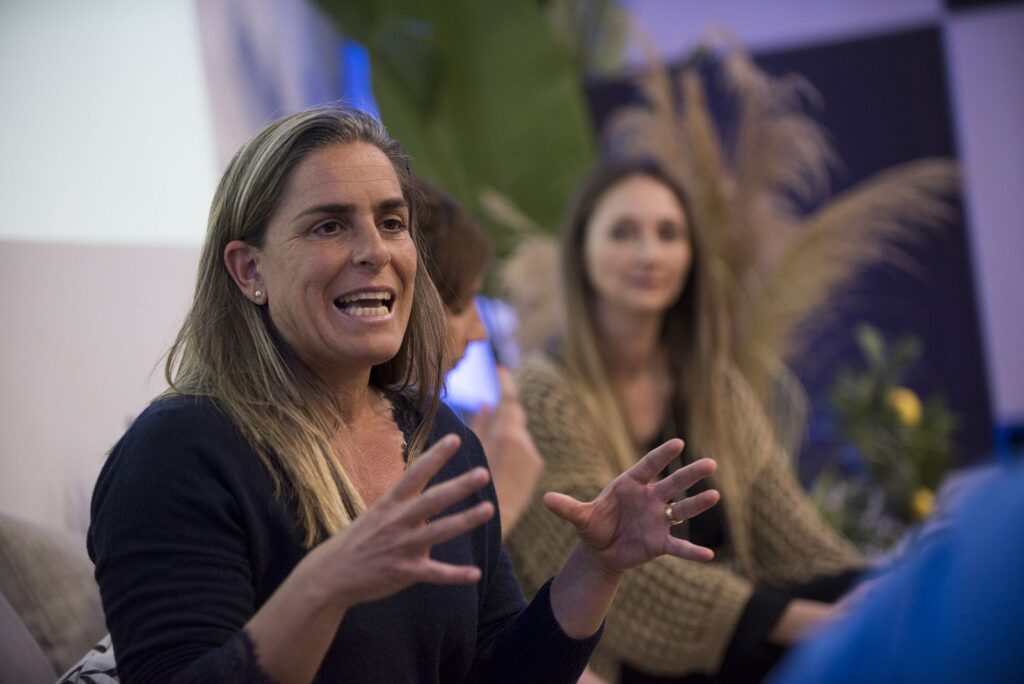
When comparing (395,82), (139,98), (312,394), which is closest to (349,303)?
(312,394)

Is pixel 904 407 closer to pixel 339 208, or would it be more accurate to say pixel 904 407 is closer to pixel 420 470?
pixel 339 208

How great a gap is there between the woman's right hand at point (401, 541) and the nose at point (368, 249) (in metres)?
0.29

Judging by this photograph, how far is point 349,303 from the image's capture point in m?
1.12

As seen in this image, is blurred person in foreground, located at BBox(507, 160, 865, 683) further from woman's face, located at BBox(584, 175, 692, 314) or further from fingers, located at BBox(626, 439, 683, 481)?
fingers, located at BBox(626, 439, 683, 481)

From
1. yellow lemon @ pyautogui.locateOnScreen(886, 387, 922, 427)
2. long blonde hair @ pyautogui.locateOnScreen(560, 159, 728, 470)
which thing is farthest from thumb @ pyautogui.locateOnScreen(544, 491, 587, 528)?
yellow lemon @ pyautogui.locateOnScreen(886, 387, 922, 427)

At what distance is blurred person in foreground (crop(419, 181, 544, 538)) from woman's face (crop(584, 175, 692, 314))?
45cm

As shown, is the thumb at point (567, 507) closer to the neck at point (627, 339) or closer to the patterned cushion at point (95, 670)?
the patterned cushion at point (95, 670)

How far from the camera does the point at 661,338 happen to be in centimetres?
242

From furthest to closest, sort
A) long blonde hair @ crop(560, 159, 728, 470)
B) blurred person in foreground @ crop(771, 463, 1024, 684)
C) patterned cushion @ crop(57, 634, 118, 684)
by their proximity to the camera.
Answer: long blonde hair @ crop(560, 159, 728, 470), patterned cushion @ crop(57, 634, 118, 684), blurred person in foreground @ crop(771, 463, 1024, 684)

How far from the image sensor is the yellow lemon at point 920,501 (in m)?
3.54

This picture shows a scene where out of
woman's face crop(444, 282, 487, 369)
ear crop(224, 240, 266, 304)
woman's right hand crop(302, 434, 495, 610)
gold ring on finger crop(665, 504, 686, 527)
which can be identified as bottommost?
gold ring on finger crop(665, 504, 686, 527)

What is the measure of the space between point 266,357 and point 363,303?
0.11 m

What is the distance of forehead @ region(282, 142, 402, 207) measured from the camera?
1.10 meters

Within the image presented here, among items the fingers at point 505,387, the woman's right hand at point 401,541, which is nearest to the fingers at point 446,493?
the woman's right hand at point 401,541
